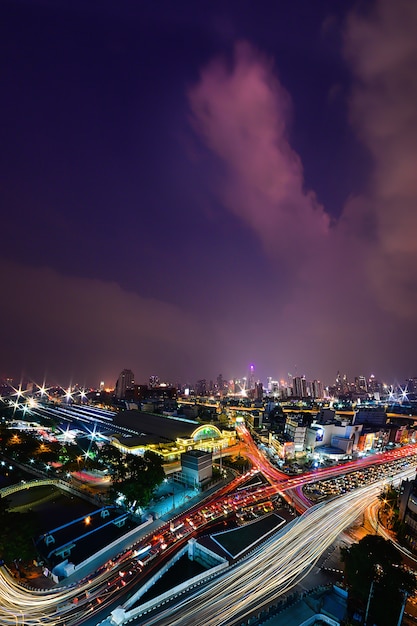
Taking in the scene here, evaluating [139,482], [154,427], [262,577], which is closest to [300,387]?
[154,427]

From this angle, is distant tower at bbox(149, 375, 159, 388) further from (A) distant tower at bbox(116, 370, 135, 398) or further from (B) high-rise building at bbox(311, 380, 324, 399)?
(B) high-rise building at bbox(311, 380, 324, 399)

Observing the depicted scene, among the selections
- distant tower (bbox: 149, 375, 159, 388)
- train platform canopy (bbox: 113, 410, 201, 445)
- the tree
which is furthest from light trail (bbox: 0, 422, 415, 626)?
distant tower (bbox: 149, 375, 159, 388)

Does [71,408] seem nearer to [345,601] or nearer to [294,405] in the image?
[294,405]

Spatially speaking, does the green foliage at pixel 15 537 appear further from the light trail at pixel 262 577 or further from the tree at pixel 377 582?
the tree at pixel 377 582

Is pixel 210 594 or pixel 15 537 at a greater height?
pixel 15 537

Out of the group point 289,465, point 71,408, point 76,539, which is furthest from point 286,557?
point 71,408

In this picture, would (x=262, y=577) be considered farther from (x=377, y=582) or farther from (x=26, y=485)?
(x=26, y=485)
